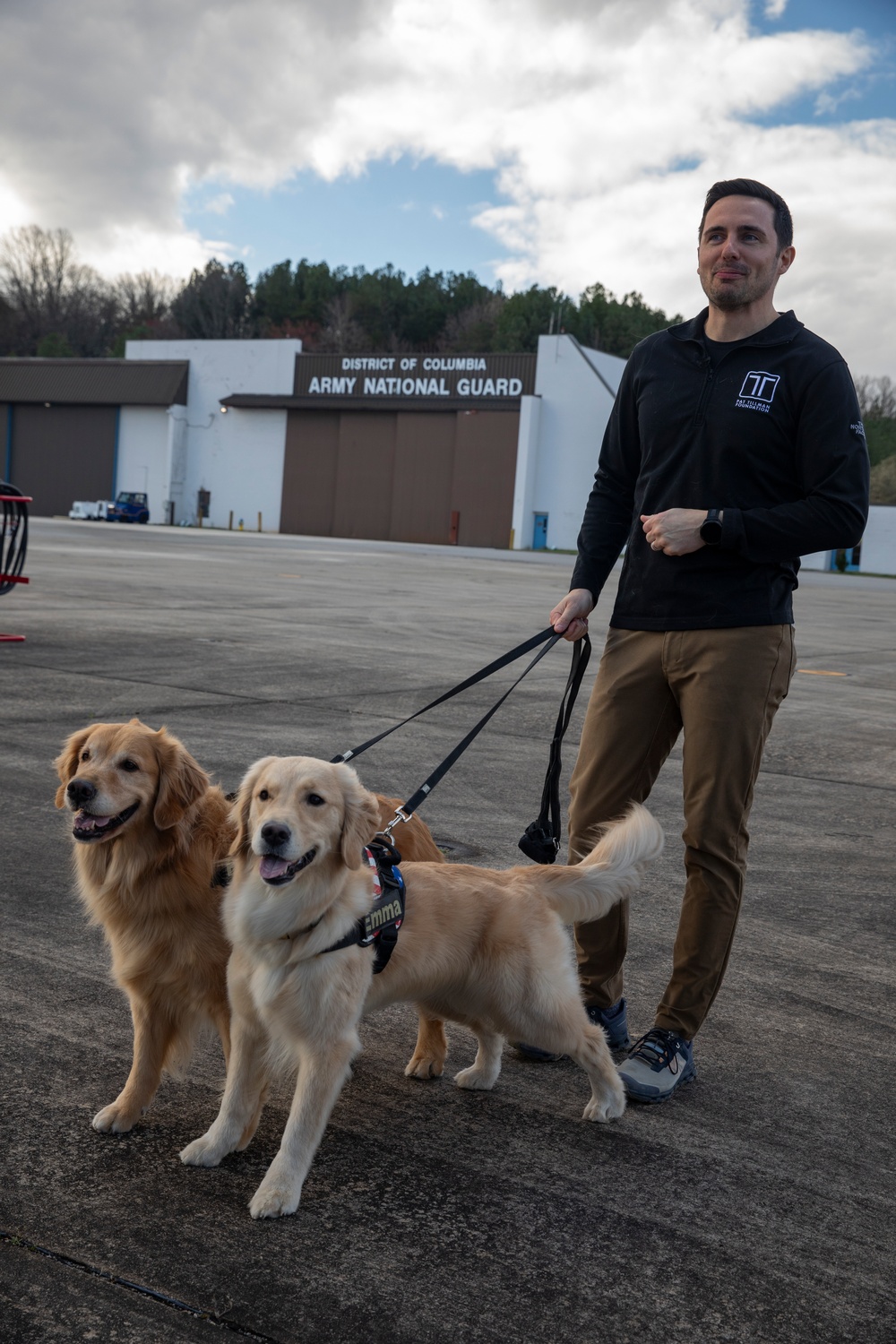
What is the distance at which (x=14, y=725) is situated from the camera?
25.5 feet

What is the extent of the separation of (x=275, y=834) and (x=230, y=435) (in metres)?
60.2

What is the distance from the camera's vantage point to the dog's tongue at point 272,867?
2.74 m

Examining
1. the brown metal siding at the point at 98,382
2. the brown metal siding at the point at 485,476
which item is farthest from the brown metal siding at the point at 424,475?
the brown metal siding at the point at 98,382

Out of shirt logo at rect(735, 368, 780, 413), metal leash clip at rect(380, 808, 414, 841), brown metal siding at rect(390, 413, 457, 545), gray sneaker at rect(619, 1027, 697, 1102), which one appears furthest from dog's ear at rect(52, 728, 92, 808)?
brown metal siding at rect(390, 413, 457, 545)

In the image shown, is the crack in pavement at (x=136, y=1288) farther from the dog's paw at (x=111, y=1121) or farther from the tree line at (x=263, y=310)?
the tree line at (x=263, y=310)

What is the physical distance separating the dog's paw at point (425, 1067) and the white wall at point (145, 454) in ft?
197

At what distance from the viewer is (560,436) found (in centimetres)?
5469

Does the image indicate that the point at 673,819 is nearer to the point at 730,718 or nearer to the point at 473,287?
the point at 730,718

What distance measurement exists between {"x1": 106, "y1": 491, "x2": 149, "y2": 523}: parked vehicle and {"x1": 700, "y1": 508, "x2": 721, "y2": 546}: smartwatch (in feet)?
190

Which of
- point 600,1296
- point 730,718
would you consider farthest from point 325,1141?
point 730,718

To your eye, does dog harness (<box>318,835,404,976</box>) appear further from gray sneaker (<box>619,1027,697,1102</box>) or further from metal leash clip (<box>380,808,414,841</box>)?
gray sneaker (<box>619,1027,697,1102</box>)

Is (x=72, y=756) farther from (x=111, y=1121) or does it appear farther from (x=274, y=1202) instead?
(x=274, y=1202)

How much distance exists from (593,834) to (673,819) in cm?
305

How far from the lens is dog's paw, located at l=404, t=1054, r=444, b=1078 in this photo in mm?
3533
